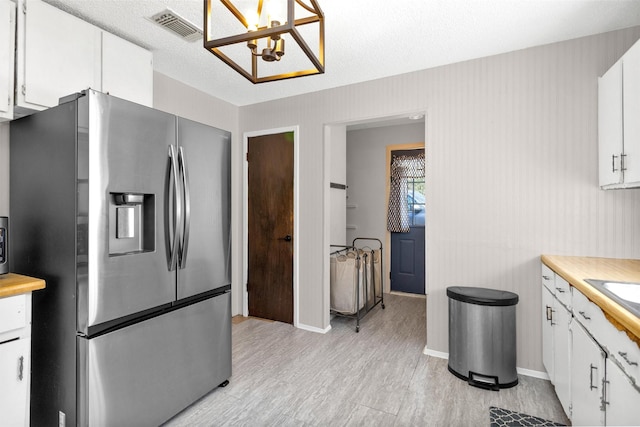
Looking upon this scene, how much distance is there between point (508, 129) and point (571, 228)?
0.87m

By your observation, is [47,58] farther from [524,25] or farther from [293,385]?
[524,25]

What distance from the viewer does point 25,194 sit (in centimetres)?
185

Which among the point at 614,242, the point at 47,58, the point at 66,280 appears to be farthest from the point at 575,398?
the point at 47,58

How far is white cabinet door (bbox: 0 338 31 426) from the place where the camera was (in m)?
1.49

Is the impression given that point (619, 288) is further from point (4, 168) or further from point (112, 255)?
point (4, 168)

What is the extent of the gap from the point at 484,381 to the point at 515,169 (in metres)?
1.61

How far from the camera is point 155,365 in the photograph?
72.6 inches

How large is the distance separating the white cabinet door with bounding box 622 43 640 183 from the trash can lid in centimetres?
102

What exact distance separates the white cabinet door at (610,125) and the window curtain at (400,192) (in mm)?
2557

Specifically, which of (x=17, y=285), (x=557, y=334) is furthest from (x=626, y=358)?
(x=17, y=285)

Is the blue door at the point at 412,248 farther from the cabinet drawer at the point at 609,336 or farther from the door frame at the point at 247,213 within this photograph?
the cabinet drawer at the point at 609,336

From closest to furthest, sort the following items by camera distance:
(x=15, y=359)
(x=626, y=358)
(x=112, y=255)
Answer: (x=626, y=358)
(x=15, y=359)
(x=112, y=255)

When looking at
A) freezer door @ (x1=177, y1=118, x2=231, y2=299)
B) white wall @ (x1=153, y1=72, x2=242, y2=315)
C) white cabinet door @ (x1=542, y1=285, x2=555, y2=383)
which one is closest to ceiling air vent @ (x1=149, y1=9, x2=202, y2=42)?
freezer door @ (x1=177, y1=118, x2=231, y2=299)

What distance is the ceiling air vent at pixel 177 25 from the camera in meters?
2.06
